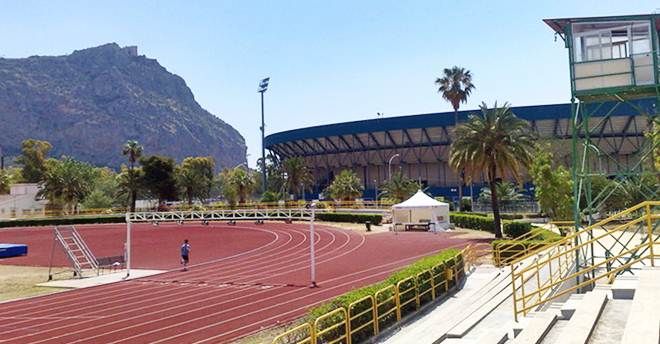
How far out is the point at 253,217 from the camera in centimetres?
6656

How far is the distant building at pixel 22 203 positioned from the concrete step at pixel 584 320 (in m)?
95.6

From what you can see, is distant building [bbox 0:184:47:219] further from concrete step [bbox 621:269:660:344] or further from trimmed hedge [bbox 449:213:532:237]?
concrete step [bbox 621:269:660:344]

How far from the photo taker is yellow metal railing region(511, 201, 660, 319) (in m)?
11.4

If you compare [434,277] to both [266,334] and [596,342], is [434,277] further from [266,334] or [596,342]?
[596,342]

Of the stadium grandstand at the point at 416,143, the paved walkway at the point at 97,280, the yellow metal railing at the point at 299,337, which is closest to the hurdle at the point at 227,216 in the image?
the paved walkway at the point at 97,280

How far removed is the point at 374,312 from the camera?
44.3ft

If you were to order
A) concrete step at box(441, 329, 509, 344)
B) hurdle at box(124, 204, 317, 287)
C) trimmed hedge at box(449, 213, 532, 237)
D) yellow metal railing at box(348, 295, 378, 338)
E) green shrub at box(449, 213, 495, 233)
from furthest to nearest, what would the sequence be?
hurdle at box(124, 204, 317, 287) < green shrub at box(449, 213, 495, 233) < trimmed hedge at box(449, 213, 532, 237) < yellow metal railing at box(348, 295, 378, 338) < concrete step at box(441, 329, 509, 344)

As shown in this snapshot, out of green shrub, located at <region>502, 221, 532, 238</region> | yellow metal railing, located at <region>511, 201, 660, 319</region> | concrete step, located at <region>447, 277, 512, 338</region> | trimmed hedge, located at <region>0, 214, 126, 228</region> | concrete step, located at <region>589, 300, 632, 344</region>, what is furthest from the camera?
trimmed hedge, located at <region>0, 214, 126, 228</region>

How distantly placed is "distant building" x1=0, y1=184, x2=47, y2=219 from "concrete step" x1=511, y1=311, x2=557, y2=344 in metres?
94.7

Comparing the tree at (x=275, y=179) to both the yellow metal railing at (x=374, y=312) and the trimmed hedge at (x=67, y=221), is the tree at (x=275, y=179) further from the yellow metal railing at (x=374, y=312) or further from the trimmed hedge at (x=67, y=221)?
the yellow metal railing at (x=374, y=312)

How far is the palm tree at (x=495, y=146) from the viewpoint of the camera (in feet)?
133

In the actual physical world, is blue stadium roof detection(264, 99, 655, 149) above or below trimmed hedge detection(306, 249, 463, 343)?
above

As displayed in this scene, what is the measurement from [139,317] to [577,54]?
17.6m

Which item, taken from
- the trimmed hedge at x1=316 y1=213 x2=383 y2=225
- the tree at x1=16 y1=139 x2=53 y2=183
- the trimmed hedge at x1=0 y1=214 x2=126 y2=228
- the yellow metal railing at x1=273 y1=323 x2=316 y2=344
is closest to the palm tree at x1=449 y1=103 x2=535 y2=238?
the trimmed hedge at x1=316 y1=213 x2=383 y2=225
